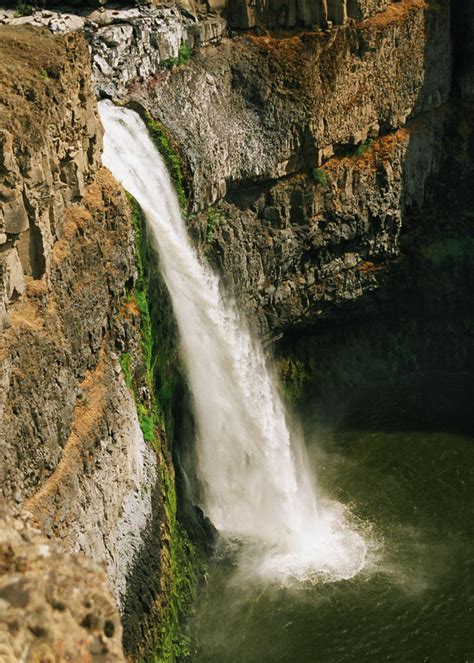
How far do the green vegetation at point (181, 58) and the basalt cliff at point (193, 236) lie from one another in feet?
0.23

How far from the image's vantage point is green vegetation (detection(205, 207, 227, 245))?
25047 mm

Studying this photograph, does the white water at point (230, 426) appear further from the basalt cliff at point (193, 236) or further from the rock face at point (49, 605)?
the rock face at point (49, 605)

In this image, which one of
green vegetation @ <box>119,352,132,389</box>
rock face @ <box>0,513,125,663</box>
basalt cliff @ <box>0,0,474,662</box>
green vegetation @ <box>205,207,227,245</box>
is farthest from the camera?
green vegetation @ <box>205,207,227,245</box>

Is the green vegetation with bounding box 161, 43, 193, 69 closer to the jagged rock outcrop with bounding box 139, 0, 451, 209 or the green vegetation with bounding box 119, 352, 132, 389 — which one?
the jagged rock outcrop with bounding box 139, 0, 451, 209

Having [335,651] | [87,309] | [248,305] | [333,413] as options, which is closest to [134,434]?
[87,309]

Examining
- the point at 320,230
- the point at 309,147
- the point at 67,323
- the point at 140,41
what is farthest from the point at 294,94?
the point at 67,323

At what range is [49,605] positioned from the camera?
6453 millimetres

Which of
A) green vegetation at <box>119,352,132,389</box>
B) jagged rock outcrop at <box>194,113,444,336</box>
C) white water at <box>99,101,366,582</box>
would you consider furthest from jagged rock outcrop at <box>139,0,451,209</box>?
green vegetation at <box>119,352,132,389</box>

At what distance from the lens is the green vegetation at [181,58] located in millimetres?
24428

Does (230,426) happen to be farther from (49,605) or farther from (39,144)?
(49,605)

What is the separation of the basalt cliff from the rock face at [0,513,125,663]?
0.02 metres

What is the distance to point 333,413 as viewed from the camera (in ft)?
96.9

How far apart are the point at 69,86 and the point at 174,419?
8.38 metres

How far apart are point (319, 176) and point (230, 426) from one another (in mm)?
8093
